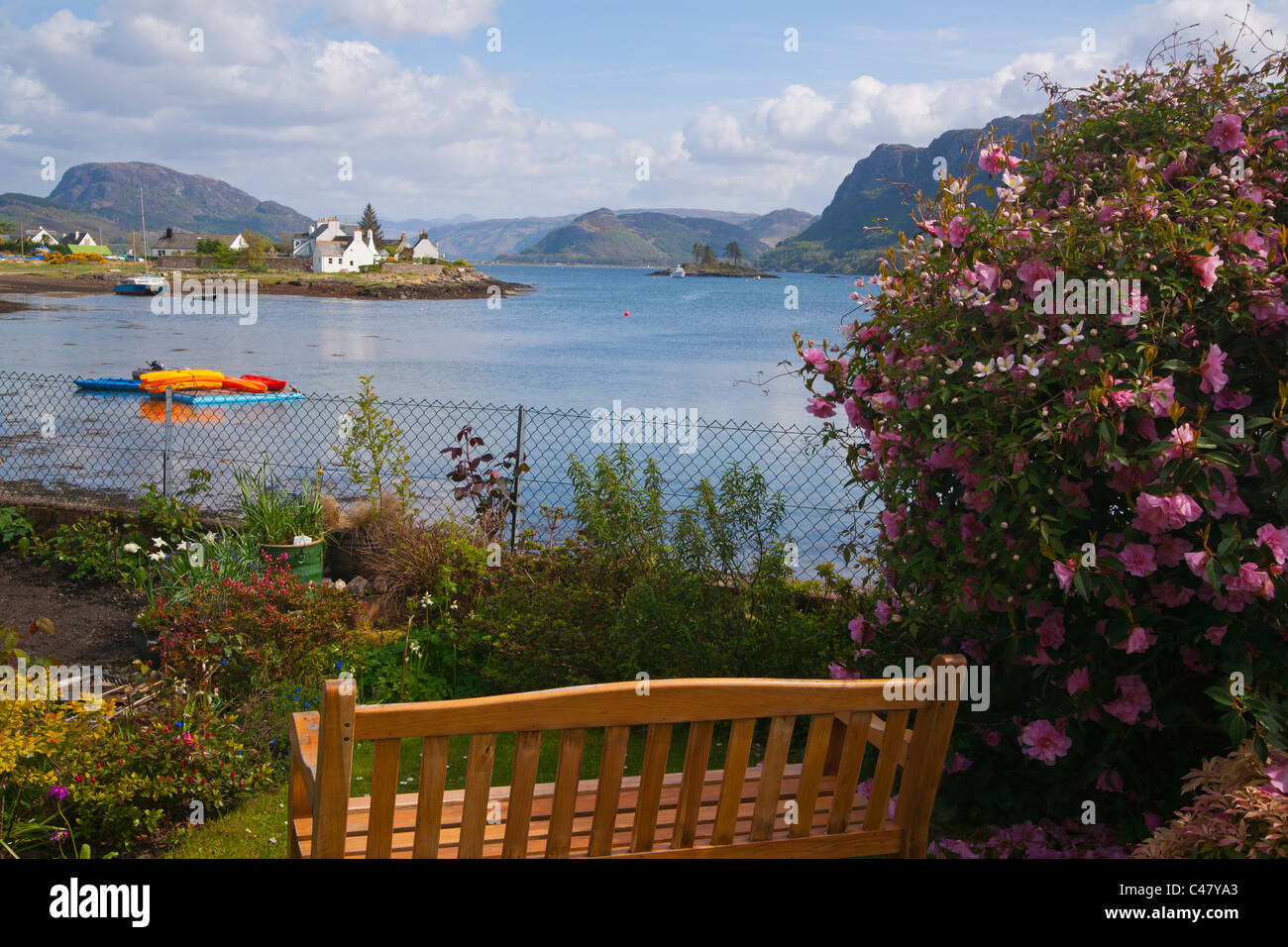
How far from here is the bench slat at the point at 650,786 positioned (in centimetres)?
248

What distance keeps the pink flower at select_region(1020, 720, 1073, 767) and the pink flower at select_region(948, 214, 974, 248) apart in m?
1.79

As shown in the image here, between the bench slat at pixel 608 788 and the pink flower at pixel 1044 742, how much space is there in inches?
69.7

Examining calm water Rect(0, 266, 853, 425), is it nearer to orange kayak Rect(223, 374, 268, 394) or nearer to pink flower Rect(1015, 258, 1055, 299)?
orange kayak Rect(223, 374, 268, 394)

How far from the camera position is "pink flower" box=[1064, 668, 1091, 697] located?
3.50 meters

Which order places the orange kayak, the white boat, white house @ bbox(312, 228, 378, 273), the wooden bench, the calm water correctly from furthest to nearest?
1. white house @ bbox(312, 228, 378, 273)
2. the white boat
3. the calm water
4. the orange kayak
5. the wooden bench

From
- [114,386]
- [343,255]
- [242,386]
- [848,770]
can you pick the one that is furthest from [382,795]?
[343,255]

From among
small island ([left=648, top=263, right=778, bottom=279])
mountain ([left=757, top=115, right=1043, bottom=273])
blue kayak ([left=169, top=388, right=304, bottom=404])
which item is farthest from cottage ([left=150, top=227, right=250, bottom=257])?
blue kayak ([left=169, top=388, right=304, bottom=404])

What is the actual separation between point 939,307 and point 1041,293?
47 centimetres

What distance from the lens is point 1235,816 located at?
272 cm

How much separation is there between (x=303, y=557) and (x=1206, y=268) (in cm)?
584

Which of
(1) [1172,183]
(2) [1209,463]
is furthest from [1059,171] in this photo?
(2) [1209,463]

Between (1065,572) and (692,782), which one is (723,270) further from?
(692,782)

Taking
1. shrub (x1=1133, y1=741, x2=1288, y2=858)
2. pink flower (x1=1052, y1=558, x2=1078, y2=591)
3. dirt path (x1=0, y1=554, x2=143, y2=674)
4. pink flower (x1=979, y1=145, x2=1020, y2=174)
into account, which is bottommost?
dirt path (x1=0, y1=554, x2=143, y2=674)

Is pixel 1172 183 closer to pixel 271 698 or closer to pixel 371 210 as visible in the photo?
pixel 271 698
